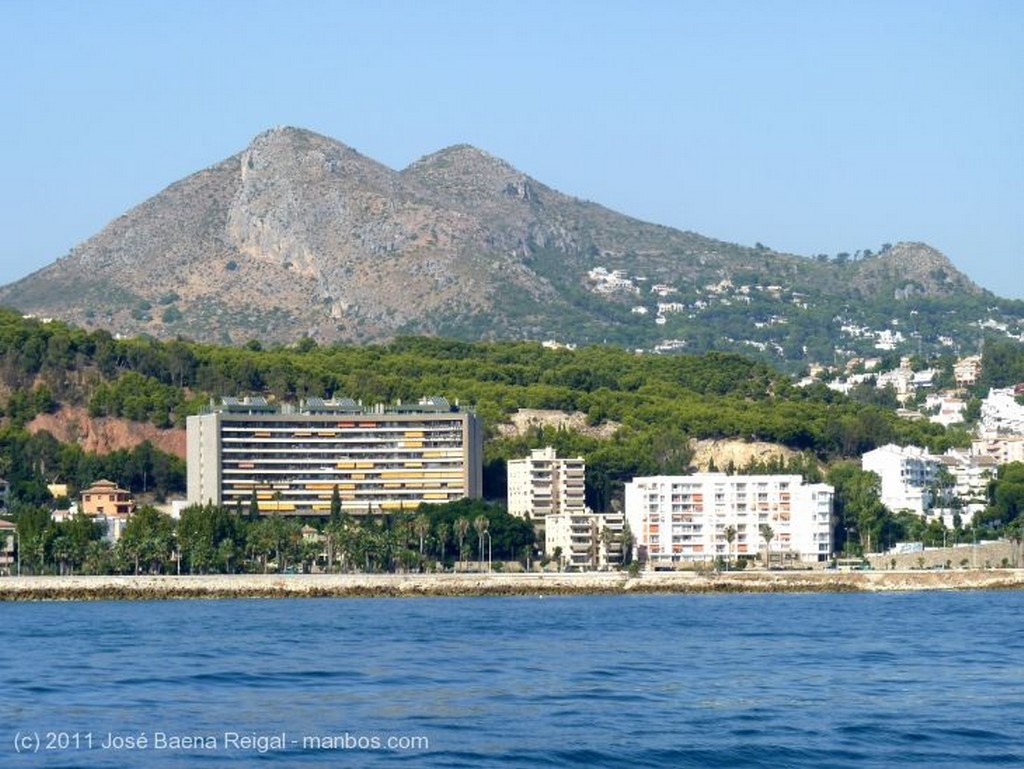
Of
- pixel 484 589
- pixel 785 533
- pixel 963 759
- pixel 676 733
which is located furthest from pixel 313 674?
pixel 785 533

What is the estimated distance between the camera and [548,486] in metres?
155

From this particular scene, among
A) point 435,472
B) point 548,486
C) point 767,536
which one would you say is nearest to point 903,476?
point 767,536

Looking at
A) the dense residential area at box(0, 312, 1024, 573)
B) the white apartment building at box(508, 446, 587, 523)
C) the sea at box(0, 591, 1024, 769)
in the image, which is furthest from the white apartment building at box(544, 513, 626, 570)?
the sea at box(0, 591, 1024, 769)

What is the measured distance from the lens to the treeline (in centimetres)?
12744

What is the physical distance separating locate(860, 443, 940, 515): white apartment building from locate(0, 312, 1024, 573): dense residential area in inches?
9.2

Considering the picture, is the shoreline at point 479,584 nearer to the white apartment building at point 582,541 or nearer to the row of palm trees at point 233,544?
the row of palm trees at point 233,544

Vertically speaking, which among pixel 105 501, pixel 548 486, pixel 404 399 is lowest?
pixel 105 501

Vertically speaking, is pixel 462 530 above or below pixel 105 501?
below

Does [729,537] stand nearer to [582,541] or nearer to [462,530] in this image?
[582,541]

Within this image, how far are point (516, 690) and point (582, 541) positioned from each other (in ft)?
280

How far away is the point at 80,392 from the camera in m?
178

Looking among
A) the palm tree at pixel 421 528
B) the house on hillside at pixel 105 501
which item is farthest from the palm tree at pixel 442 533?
the house on hillside at pixel 105 501

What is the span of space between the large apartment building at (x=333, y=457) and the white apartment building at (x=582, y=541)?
11.8m

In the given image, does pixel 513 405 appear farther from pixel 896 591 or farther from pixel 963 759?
pixel 963 759
